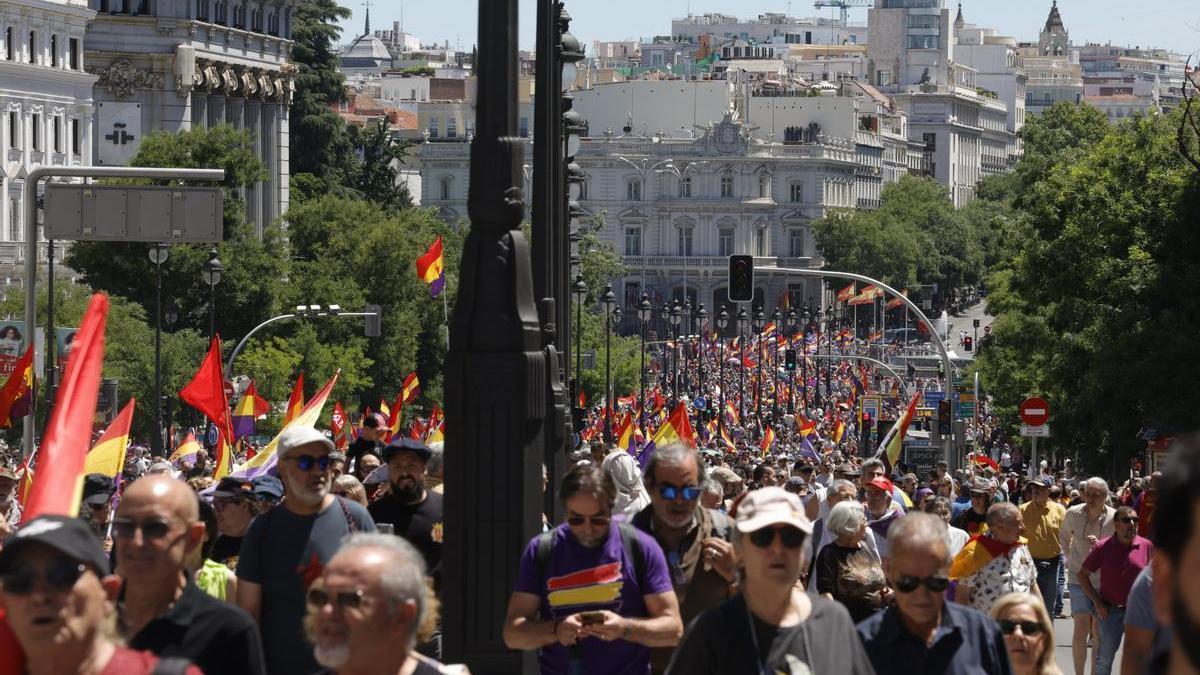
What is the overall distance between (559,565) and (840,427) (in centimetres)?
5151

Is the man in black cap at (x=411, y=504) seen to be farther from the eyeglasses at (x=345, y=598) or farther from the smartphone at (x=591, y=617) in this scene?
the eyeglasses at (x=345, y=598)

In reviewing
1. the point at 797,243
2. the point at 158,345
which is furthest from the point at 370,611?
the point at 797,243

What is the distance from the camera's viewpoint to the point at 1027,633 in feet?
26.7

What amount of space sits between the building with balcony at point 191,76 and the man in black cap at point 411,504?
66.9 meters

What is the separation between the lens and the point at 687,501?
9.08 m

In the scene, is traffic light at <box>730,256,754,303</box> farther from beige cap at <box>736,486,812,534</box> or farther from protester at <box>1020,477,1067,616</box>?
beige cap at <box>736,486,812,534</box>

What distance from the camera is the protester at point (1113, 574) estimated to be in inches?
585

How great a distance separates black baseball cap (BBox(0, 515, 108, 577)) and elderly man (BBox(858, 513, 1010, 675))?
257 centimetres

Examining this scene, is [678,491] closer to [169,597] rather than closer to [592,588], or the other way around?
[592,588]

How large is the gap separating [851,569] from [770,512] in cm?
451

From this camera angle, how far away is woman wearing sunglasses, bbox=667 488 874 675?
260 inches

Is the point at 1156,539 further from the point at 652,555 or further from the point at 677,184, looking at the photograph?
the point at 677,184

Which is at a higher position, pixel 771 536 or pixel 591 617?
pixel 771 536

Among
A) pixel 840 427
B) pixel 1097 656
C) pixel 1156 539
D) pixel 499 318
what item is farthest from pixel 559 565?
pixel 840 427
